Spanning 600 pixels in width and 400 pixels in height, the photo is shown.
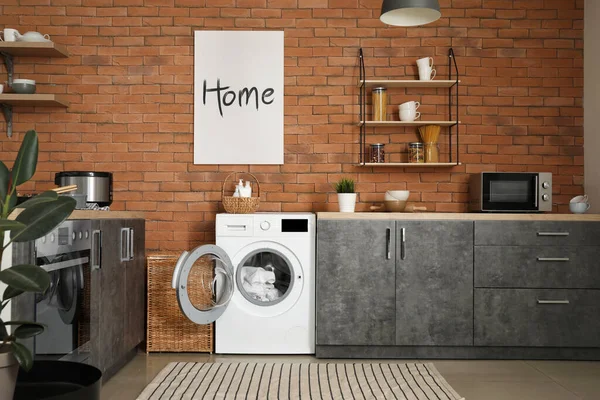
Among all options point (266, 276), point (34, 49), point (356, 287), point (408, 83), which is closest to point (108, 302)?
point (266, 276)

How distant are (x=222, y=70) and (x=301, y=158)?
86 centimetres

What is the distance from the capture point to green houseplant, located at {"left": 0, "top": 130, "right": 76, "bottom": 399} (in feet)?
5.24

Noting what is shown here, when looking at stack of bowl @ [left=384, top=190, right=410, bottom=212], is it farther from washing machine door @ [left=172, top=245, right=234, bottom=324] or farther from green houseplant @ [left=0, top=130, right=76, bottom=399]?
green houseplant @ [left=0, top=130, right=76, bottom=399]

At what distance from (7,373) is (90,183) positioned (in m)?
2.35

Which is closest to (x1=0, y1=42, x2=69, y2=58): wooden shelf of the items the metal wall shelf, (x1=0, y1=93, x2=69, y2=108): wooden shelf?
(x1=0, y1=93, x2=69, y2=108): wooden shelf

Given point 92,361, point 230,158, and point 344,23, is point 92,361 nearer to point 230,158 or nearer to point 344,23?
point 230,158

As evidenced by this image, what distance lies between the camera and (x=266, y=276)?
4.00 meters

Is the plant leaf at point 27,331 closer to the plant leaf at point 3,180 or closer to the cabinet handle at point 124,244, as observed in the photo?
the plant leaf at point 3,180

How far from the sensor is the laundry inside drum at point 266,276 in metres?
3.98

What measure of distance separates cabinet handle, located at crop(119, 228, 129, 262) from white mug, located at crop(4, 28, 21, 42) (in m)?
1.64

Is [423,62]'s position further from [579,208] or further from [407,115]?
[579,208]

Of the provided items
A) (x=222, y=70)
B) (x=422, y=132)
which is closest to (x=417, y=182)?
(x=422, y=132)

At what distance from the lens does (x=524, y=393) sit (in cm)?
315

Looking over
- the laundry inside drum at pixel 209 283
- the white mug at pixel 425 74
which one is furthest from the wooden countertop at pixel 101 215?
the white mug at pixel 425 74
